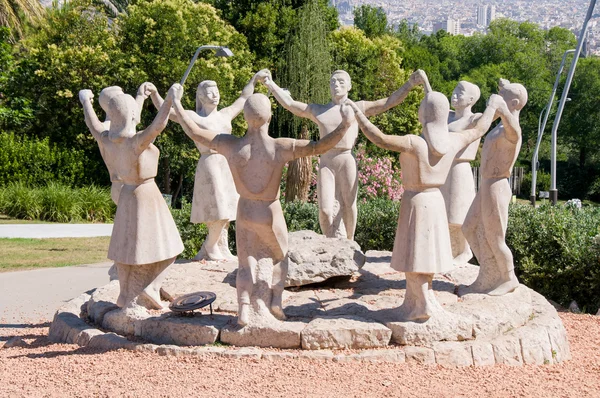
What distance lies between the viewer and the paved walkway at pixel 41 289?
9203 mm

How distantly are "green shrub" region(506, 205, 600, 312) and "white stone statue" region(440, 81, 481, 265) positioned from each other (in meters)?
1.61

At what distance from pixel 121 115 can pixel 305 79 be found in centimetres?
1124

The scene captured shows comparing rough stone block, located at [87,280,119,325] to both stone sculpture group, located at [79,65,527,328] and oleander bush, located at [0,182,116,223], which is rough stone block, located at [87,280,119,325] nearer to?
stone sculpture group, located at [79,65,527,328]

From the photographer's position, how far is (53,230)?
18531mm

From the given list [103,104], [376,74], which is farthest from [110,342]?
[376,74]

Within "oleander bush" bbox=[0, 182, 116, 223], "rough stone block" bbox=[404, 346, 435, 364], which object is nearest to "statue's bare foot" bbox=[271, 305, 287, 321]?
"rough stone block" bbox=[404, 346, 435, 364]

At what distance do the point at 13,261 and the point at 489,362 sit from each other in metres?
9.79

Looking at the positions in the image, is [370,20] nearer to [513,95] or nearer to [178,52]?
[178,52]

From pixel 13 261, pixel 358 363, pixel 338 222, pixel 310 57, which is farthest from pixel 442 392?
pixel 310 57

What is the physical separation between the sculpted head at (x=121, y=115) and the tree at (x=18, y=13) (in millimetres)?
20457

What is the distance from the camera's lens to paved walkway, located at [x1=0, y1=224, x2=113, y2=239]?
17.6 metres

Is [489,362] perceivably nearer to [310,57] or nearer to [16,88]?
[310,57]

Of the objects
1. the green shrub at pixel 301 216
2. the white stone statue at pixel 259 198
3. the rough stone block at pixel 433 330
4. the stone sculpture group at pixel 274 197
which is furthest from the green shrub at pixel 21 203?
the rough stone block at pixel 433 330

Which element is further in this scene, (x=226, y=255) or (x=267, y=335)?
(x=226, y=255)
